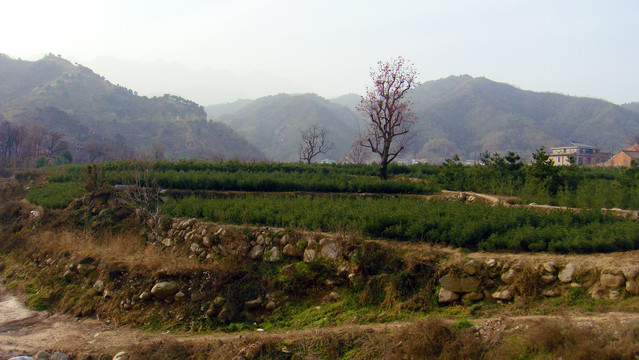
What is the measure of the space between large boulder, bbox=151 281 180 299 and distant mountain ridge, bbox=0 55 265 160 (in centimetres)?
5827

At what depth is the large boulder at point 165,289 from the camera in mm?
7646

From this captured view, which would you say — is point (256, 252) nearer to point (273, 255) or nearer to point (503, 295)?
point (273, 255)

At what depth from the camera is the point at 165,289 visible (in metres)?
7.65

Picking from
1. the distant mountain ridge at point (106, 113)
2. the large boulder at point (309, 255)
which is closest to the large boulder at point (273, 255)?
the large boulder at point (309, 255)

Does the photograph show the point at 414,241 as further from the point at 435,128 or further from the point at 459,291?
the point at 435,128

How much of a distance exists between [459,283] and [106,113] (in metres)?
88.2

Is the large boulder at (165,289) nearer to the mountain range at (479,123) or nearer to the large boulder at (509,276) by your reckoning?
the large boulder at (509,276)

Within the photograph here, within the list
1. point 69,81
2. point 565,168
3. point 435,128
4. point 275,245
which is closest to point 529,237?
point 275,245

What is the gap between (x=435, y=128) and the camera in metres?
87.8

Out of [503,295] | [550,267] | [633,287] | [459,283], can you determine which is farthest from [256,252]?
[633,287]

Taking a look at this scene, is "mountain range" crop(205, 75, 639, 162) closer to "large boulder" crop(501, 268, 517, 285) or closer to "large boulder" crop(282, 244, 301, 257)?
"large boulder" crop(282, 244, 301, 257)

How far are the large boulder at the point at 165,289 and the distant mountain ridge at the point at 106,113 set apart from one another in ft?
191

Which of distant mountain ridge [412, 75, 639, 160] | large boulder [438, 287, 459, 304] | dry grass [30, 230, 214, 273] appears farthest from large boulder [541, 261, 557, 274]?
distant mountain ridge [412, 75, 639, 160]

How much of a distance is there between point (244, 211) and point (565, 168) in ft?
40.0
